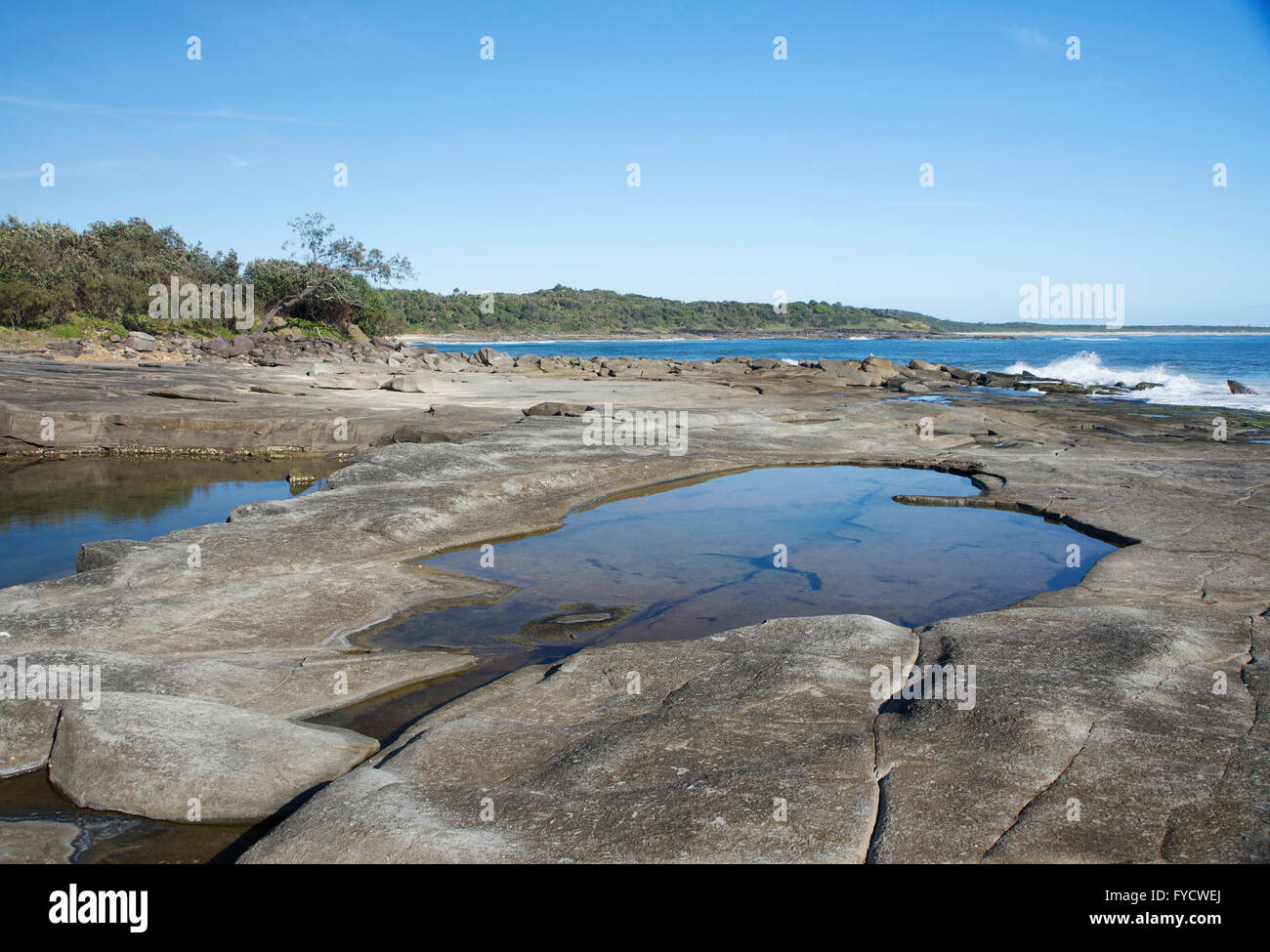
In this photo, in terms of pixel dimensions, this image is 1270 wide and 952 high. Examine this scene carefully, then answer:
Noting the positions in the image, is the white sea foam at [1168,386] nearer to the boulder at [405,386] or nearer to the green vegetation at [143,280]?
the boulder at [405,386]

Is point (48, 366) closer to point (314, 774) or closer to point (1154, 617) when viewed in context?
point (314, 774)

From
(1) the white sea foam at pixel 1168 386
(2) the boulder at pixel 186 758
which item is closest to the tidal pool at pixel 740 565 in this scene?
(2) the boulder at pixel 186 758

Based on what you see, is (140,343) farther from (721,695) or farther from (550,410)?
(721,695)

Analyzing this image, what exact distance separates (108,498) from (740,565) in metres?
12.0

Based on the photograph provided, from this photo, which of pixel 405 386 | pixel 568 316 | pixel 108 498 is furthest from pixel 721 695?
pixel 568 316

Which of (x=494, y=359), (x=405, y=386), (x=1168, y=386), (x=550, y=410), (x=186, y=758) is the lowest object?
(x=186, y=758)

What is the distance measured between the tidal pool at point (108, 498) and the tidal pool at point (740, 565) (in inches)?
229

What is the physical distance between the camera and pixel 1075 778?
492cm

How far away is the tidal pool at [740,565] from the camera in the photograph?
9016mm

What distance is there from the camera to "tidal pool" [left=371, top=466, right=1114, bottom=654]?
9016 millimetres

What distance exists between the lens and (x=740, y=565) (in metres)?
11.4

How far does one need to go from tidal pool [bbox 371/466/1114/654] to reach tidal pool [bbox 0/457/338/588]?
5.82 meters
